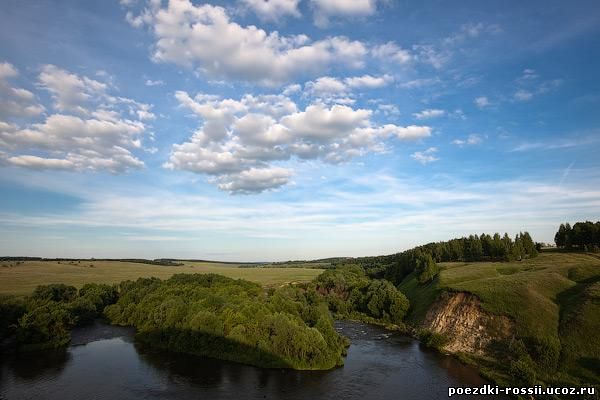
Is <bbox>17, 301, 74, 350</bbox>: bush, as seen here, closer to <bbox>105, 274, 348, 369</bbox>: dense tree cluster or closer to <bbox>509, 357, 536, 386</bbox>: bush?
<bbox>105, 274, 348, 369</bbox>: dense tree cluster

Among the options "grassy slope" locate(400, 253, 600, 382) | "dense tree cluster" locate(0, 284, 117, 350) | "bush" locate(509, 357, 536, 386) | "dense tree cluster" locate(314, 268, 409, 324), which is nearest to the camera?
"bush" locate(509, 357, 536, 386)

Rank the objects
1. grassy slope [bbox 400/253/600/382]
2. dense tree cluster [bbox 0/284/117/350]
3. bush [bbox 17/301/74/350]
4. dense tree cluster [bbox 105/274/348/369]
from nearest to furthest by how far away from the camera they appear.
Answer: grassy slope [bbox 400/253/600/382], dense tree cluster [bbox 105/274/348/369], bush [bbox 17/301/74/350], dense tree cluster [bbox 0/284/117/350]

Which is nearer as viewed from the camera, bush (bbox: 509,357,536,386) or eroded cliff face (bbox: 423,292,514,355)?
bush (bbox: 509,357,536,386)

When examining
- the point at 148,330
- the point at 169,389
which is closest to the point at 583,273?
the point at 169,389

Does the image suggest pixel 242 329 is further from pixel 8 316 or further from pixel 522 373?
pixel 8 316

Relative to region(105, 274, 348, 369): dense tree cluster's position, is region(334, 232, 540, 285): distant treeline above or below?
above

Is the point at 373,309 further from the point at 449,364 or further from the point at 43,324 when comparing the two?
the point at 43,324

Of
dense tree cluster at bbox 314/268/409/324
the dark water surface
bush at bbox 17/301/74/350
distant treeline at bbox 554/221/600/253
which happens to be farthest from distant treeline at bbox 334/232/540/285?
bush at bbox 17/301/74/350

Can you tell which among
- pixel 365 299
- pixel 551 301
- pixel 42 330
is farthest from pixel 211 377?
pixel 365 299
